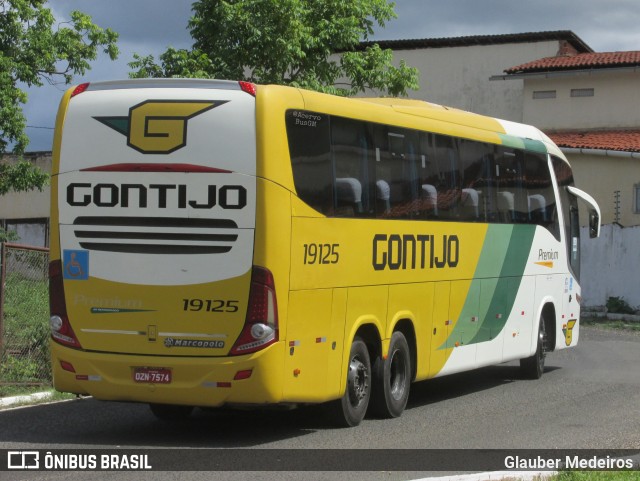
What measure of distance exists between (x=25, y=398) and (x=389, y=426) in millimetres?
4494

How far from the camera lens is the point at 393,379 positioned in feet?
46.5

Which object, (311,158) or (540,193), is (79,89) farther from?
(540,193)

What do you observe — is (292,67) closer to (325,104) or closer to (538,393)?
(538,393)

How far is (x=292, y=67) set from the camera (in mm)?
32406

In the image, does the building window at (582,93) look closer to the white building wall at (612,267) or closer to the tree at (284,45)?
the white building wall at (612,267)

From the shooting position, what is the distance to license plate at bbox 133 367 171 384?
1152 centimetres

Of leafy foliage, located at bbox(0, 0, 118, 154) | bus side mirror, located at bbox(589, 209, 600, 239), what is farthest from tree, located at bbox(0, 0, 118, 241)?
bus side mirror, located at bbox(589, 209, 600, 239)

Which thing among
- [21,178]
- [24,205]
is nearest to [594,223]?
[21,178]

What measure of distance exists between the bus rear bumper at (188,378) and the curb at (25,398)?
2.84 meters

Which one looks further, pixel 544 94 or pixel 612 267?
pixel 544 94

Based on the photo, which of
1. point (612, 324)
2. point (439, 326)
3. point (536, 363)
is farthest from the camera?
point (612, 324)

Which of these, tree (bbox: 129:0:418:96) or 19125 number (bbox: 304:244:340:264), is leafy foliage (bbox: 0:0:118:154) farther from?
19125 number (bbox: 304:244:340:264)

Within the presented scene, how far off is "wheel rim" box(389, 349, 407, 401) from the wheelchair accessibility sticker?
152 inches

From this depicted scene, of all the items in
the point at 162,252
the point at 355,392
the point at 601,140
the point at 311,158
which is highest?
the point at 601,140
